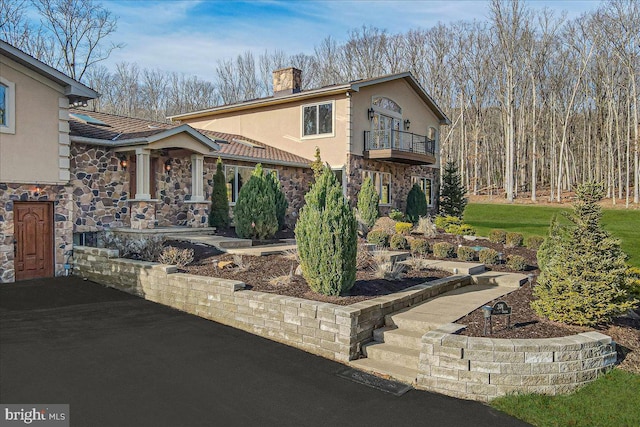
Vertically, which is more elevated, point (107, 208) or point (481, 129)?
point (481, 129)

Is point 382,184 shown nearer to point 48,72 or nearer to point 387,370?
point 48,72

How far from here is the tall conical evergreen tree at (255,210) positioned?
12.3m

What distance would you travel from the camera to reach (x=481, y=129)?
3875 cm

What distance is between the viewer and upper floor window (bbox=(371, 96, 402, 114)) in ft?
62.4

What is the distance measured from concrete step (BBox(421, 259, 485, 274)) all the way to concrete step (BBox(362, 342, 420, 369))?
13.4 feet

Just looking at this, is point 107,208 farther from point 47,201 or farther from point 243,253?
point 243,253

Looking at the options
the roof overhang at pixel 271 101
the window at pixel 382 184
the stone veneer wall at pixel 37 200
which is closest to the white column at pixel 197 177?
the stone veneer wall at pixel 37 200

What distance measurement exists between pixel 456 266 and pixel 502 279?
1.04 m

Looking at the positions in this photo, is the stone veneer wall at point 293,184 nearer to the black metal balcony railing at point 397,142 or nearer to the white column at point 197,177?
the white column at point 197,177

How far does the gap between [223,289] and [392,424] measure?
392cm

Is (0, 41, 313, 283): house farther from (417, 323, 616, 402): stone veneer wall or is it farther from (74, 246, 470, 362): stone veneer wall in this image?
(417, 323, 616, 402): stone veneer wall

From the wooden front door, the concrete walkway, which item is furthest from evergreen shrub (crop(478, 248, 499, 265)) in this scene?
the wooden front door

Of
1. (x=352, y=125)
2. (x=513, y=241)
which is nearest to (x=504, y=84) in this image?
(x=352, y=125)

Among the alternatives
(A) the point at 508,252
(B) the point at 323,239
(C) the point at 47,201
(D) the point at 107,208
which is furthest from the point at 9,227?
(A) the point at 508,252
